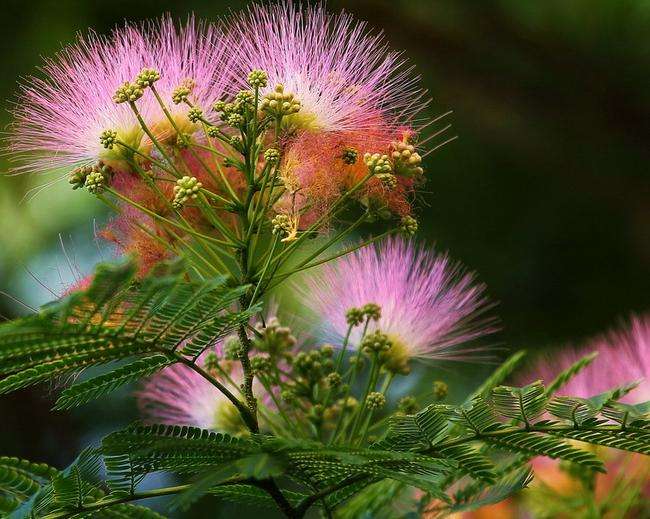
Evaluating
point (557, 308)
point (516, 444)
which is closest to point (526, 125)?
point (557, 308)

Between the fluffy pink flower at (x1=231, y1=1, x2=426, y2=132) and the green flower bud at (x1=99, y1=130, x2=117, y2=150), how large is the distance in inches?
8.9

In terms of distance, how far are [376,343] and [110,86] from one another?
26.3 inches

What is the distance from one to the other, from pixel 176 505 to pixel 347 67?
879mm

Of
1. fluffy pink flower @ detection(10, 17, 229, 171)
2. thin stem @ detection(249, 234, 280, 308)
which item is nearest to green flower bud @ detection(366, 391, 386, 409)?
thin stem @ detection(249, 234, 280, 308)

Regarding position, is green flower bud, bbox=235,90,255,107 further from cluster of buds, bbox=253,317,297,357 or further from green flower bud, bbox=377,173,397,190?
cluster of buds, bbox=253,317,297,357

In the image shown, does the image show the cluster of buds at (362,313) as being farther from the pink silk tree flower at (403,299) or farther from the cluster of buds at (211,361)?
the cluster of buds at (211,361)

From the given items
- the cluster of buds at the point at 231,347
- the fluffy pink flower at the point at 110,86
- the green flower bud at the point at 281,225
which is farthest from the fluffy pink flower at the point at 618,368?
the fluffy pink flower at the point at 110,86

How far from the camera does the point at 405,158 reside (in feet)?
5.92

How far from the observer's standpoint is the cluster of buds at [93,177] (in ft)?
5.84

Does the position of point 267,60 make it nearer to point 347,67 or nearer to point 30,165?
point 347,67

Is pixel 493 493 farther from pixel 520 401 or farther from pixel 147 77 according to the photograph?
pixel 147 77

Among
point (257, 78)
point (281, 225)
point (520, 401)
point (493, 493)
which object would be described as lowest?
point (493, 493)

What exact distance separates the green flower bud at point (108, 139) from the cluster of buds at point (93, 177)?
4 centimetres

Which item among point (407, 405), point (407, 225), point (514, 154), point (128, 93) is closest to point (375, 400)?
point (407, 405)
